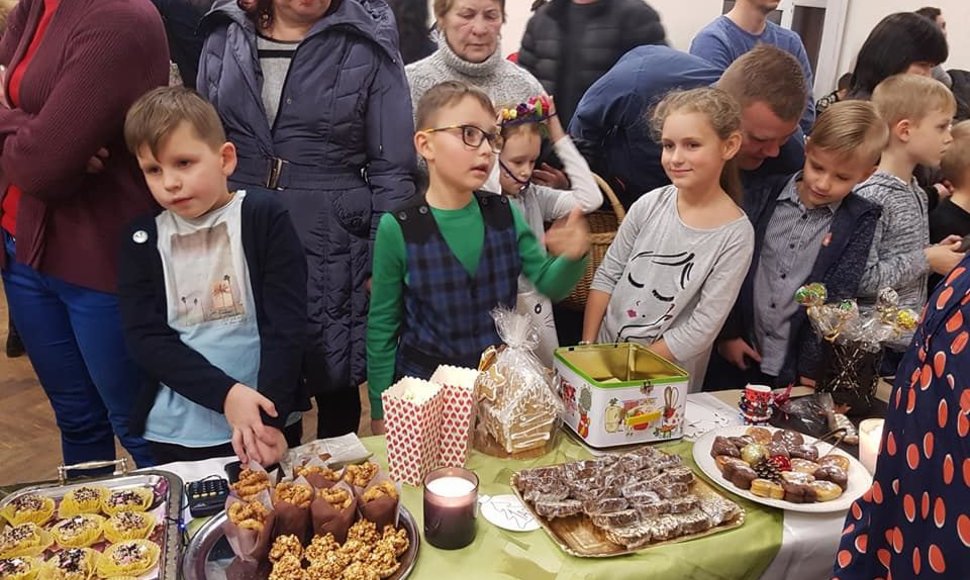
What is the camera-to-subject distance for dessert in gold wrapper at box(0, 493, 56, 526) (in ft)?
4.16

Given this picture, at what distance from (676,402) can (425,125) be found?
890 mm

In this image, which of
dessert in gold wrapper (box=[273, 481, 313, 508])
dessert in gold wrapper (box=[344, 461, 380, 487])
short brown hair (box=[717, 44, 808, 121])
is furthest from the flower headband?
dessert in gold wrapper (box=[273, 481, 313, 508])

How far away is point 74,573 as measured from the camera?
1.15 m

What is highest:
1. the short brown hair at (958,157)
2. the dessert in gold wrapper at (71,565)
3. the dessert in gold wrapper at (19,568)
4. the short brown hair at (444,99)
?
the short brown hair at (444,99)

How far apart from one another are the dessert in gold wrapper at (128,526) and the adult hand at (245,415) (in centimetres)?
23

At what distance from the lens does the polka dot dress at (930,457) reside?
803 mm

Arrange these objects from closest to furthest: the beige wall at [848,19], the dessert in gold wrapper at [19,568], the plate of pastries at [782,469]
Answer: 1. the dessert in gold wrapper at [19,568]
2. the plate of pastries at [782,469]
3. the beige wall at [848,19]

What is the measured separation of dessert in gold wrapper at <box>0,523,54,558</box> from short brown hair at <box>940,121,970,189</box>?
112 inches

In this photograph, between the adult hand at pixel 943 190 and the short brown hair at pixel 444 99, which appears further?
the adult hand at pixel 943 190

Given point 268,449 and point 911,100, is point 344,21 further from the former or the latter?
point 911,100

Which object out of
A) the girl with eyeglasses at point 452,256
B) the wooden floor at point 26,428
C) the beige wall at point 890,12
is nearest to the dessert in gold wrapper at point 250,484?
the girl with eyeglasses at point 452,256

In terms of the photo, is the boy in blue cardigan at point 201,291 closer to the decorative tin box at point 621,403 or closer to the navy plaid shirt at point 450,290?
the navy plaid shirt at point 450,290

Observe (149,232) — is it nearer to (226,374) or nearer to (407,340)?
(226,374)

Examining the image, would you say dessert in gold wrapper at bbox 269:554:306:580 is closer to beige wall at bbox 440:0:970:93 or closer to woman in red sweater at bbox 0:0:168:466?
woman in red sweater at bbox 0:0:168:466
